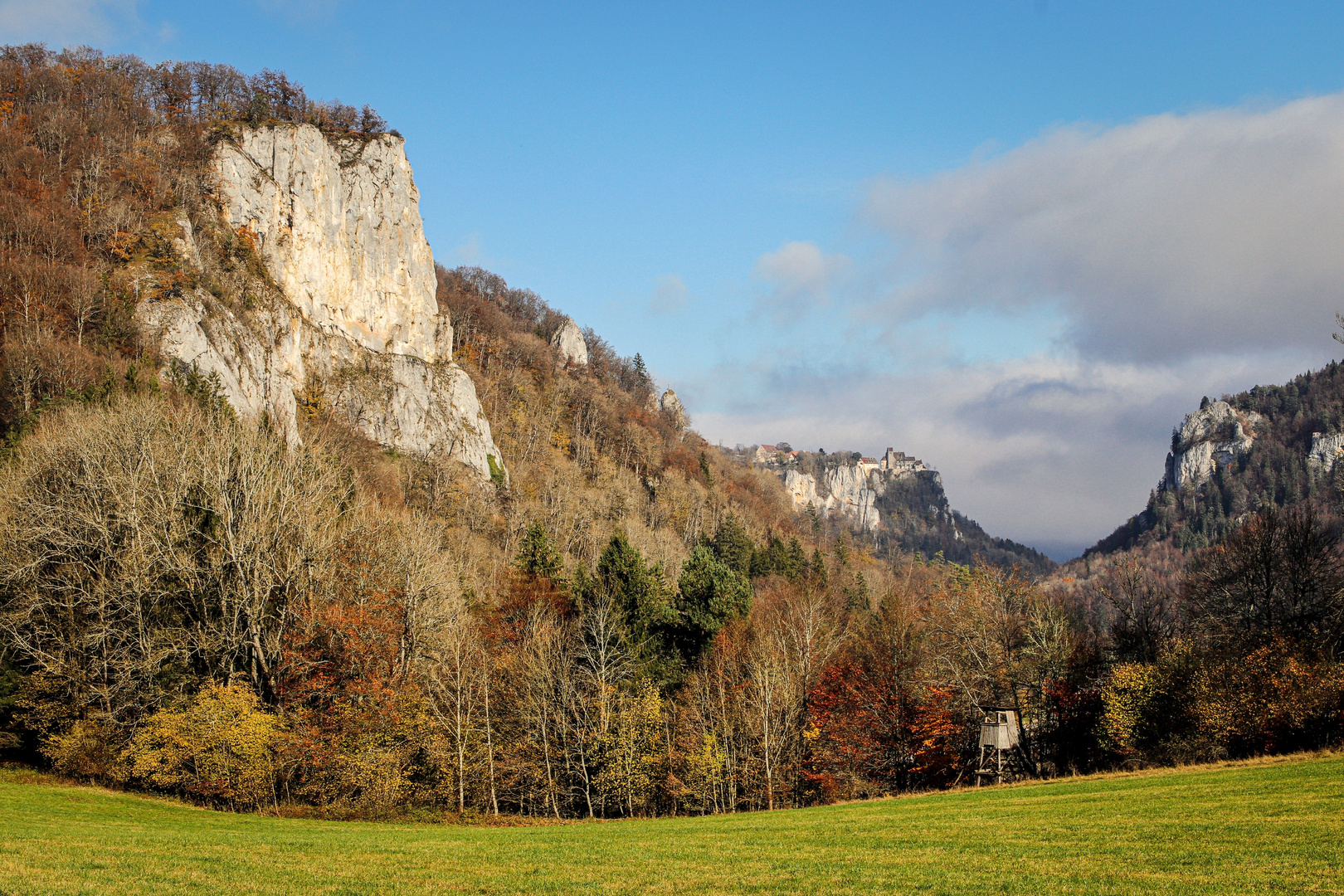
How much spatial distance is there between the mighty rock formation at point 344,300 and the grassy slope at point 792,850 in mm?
51839

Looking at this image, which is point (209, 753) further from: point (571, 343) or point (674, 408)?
point (674, 408)

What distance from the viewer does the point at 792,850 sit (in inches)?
622

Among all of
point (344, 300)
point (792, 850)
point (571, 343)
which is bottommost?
point (792, 850)

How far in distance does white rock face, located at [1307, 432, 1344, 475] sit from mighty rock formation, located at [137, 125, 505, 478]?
620 feet

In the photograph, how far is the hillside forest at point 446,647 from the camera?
30.1 m

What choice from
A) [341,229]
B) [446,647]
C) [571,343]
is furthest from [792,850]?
[571,343]

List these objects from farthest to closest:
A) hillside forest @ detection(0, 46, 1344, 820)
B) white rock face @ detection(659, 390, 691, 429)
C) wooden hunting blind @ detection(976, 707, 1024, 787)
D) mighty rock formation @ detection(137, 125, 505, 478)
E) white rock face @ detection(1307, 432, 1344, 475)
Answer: white rock face @ detection(1307, 432, 1344, 475), white rock face @ detection(659, 390, 691, 429), mighty rock formation @ detection(137, 125, 505, 478), wooden hunting blind @ detection(976, 707, 1024, 787), hillside forest @ detection(0, 46, 1344, 820)

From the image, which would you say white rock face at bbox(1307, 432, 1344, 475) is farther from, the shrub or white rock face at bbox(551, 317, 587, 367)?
the shrub

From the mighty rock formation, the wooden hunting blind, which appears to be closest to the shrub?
the wooden hunting blind

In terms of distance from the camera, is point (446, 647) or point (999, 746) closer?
point (999, 746)

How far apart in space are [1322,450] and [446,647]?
728 ft

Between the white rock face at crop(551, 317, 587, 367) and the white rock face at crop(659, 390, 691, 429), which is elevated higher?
the white rock face at crop(551, 317, 587, 367)

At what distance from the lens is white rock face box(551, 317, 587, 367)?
5527 inches

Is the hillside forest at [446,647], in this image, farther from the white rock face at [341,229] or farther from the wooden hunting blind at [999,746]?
the white rock face at [341,229]
